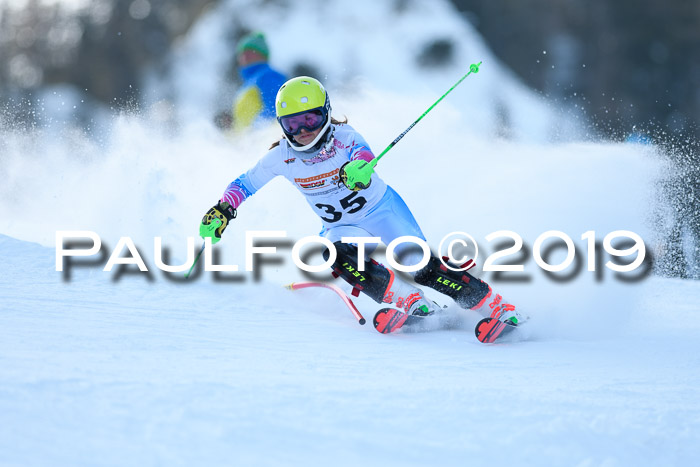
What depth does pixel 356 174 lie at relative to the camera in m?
3.67

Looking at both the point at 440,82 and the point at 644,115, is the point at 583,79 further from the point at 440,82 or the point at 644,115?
the point at 440,82

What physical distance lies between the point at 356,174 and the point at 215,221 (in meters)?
0.88

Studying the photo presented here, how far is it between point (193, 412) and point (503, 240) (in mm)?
4148

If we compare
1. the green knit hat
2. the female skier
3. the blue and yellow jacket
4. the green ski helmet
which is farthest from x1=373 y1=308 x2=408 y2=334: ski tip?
the green knit hat

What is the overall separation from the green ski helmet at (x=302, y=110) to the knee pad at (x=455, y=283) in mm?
937

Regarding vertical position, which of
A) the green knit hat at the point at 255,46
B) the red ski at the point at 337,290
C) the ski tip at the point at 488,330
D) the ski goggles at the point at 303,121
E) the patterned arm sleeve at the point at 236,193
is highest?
the green knit hat at the point at 255,46

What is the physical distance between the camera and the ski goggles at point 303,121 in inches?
150

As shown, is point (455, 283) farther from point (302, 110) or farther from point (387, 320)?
point (302, 110)

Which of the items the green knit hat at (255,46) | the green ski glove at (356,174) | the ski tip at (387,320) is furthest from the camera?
the green knit hat at (255,46)

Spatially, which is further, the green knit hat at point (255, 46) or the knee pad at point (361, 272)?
the green knit hat at point (255, 46)

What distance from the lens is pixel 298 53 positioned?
75.4 ft

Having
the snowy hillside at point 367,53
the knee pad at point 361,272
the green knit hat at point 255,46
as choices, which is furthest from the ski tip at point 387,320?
the snowy hillside at point 367,53

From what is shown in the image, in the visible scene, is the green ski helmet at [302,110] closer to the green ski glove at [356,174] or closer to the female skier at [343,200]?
the female skier at [343,200]

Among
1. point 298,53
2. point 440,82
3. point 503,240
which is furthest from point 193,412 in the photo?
point 298,53
